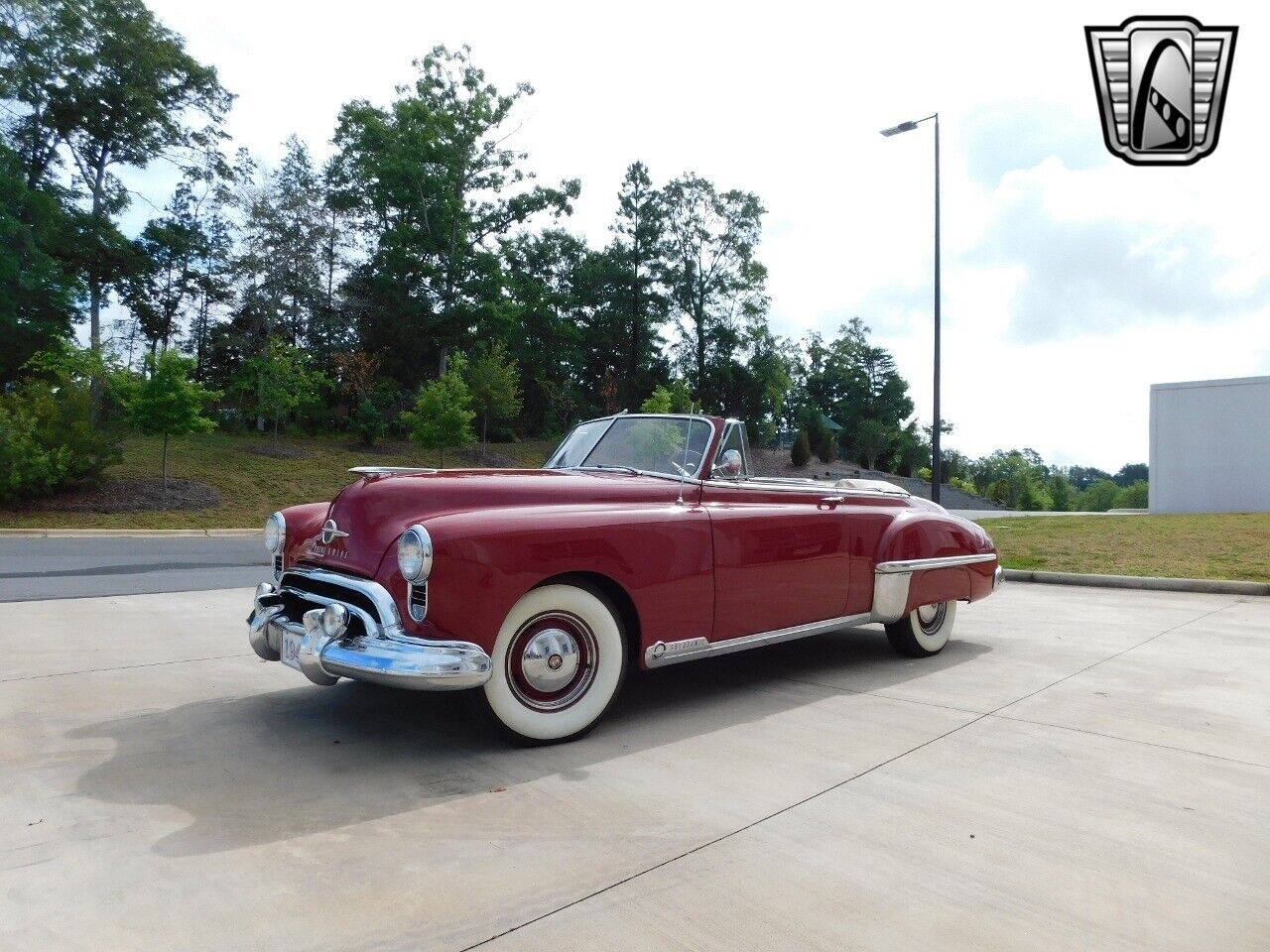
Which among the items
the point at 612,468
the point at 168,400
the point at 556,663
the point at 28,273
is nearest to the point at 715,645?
the point at 556,663

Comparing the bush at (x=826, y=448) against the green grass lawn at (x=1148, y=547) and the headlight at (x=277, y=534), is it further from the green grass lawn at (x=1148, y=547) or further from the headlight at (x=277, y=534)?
the headlight at (x=277, y=534)

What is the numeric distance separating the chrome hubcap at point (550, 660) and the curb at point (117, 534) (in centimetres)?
1486

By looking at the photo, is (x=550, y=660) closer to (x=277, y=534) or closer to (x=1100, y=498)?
(x=277, y=534)

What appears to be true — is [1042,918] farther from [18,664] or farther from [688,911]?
[18,664]

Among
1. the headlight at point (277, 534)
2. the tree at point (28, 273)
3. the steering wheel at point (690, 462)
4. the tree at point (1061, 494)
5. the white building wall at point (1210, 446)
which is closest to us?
the headlight at point (277, 534)

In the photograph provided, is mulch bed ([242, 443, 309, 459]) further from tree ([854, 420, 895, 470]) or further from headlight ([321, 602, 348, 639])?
tree ([854, 420, 895, 470])

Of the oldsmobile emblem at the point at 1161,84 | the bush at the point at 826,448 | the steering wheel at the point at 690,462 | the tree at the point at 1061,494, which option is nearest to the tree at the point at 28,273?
the steering wheel at the point at 690,462

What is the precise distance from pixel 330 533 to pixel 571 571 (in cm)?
116

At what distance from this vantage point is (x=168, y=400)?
18766 millimetres

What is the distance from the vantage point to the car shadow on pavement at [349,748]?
9.68ft

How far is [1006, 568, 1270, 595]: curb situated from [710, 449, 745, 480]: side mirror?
702 cm

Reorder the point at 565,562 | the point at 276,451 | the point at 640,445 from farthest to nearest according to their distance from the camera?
the point at 276,451 → the point at 640,445 → the point at 565,562

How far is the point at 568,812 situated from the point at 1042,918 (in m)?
1.48

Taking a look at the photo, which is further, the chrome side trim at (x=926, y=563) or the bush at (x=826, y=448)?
the bush at (x=826, y=448)
